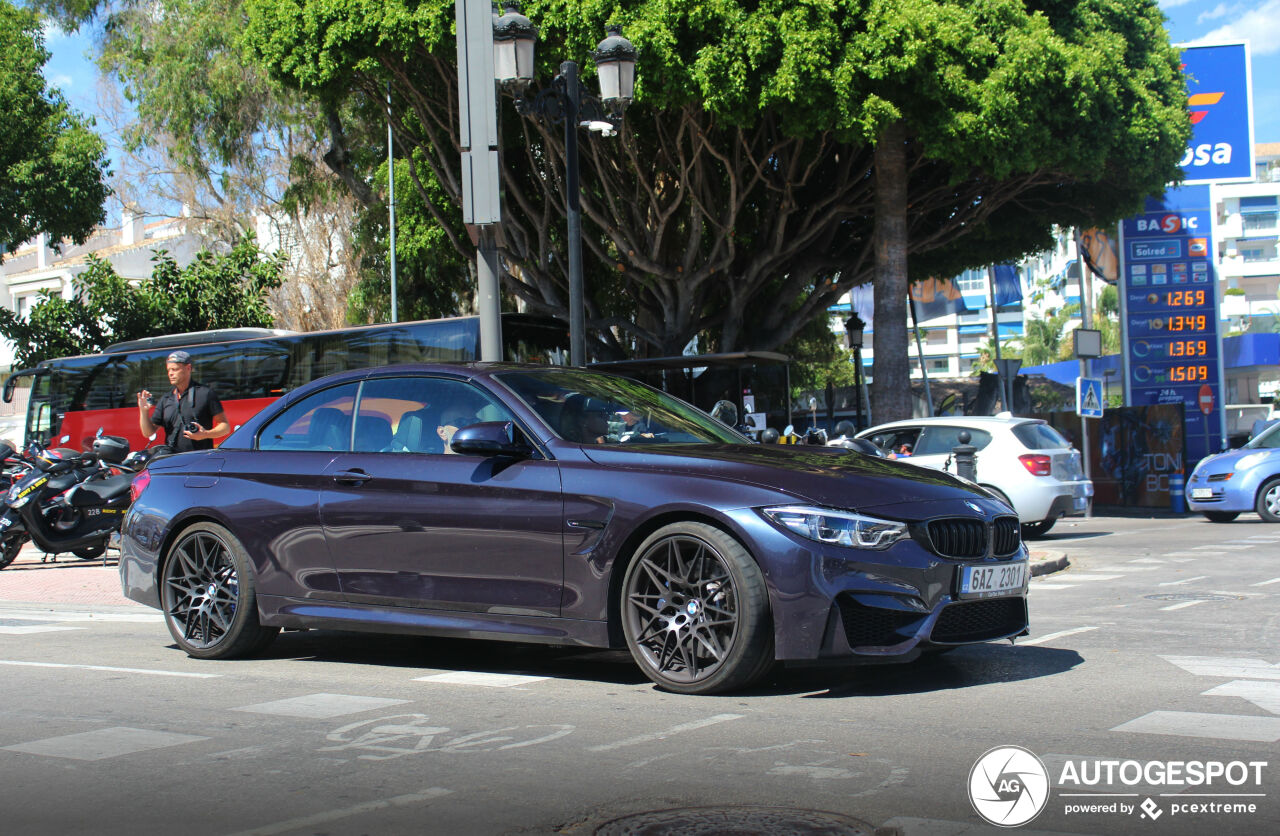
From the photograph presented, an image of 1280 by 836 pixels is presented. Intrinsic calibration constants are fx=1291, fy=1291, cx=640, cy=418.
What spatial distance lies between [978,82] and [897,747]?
1769 centimetres

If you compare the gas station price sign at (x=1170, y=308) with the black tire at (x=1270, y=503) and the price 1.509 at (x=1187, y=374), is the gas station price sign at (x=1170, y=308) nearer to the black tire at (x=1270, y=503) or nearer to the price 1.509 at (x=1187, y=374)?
the price 1.509 at (x=1187, y=374)

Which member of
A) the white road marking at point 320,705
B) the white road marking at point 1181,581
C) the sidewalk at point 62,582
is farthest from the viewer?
the sidewalk at point 62,582

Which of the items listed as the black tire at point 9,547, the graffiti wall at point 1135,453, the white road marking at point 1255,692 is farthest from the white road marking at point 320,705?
the graffiti wall at point 1135,453

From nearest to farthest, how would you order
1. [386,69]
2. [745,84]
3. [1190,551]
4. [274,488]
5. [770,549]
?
[770,549], [274,488], [1190,551], [745,84], [386,69]

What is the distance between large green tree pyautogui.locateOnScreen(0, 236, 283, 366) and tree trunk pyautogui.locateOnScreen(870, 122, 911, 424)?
1714 cm

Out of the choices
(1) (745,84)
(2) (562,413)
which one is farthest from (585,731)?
(1) (745,84)

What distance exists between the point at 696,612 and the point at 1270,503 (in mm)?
16586

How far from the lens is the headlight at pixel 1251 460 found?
755 inches

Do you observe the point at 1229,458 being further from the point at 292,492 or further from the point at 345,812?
the point at 345,812

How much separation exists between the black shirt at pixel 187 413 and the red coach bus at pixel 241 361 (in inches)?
337

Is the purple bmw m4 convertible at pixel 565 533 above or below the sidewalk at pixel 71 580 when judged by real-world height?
above

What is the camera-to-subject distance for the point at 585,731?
4910 mm

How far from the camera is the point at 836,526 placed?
5246 millimetres

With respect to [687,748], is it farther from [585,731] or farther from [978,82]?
[978,82]
